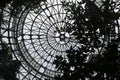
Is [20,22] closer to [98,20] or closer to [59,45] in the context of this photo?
[59,45]

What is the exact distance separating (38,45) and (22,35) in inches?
89.3

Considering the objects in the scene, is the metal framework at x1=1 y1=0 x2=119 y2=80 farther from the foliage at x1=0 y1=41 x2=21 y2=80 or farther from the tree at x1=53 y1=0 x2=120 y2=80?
the tree at x1=53 y1=0 x2=120 y2=80

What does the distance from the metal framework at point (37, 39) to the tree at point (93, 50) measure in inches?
483

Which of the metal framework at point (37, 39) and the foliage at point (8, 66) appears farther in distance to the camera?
the metal framework at point (37, 39)

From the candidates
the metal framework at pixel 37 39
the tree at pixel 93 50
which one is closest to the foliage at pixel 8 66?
the metal framework at pixel 37 39

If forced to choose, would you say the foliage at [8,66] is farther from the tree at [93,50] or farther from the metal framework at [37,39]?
the tree at [93,50]

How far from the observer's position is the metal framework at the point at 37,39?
23.6 m

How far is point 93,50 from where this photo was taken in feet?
35.7

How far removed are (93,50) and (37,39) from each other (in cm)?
1541

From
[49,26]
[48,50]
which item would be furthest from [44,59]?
[49,26]

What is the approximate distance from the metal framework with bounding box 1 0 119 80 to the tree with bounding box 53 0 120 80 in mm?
12270

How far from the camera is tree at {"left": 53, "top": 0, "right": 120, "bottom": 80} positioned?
9.97 m

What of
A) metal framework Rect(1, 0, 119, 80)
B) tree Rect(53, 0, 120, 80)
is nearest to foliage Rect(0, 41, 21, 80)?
metal framework Rect(1, 0, 119, 80)

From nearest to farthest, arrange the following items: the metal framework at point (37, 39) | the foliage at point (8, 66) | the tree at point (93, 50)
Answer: the tree at point (93, 50)
the foliage at point (8, 66)
the metal framework at point (37, 39)
